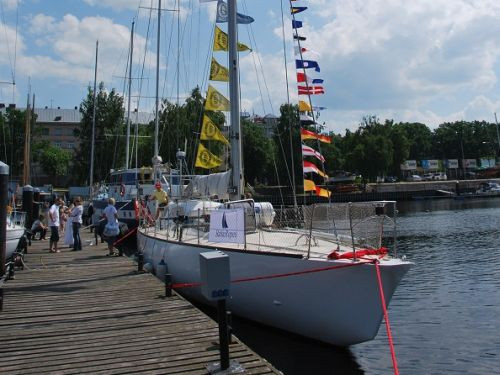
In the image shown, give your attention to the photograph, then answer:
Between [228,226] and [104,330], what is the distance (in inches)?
139

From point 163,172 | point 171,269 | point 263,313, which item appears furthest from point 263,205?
point 163,172

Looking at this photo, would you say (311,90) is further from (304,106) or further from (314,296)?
(314,296)

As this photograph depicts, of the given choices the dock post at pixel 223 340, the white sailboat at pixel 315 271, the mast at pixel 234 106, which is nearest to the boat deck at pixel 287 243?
the white sailboat at pixel 315 271

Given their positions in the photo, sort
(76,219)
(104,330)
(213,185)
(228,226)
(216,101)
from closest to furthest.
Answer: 1. (104,330)
2. (228,226)
3. (216,101)
4. (213,185)
5. (76,219)

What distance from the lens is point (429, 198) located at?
269 ft

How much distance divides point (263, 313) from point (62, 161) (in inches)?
3554

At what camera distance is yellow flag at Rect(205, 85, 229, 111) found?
13.9 m

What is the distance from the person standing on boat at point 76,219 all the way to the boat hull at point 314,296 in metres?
9.35

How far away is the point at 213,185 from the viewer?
1520 cm

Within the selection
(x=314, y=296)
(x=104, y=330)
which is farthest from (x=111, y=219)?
(x=314, y=296)

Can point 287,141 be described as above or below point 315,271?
above

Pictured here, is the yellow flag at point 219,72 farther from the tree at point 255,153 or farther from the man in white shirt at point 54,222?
the tree at point 255,153

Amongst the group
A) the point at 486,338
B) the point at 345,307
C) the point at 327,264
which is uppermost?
the point at 327,264

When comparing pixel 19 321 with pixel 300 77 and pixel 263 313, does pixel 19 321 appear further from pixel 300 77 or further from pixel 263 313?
pixel 300 77
